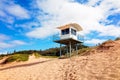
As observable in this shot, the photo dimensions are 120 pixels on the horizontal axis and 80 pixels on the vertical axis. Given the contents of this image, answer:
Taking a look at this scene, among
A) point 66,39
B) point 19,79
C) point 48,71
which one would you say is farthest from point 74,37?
point 19,79

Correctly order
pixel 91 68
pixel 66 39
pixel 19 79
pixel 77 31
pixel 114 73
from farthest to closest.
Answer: pixel 77 31 < pixel 66 39 < pixel 19 79 < pixel 91 68 < pixel 114 73

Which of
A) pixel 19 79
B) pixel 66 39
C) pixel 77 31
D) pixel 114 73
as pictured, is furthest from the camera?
pixel 77 31

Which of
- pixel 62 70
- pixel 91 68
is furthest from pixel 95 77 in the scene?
pixel 62 70

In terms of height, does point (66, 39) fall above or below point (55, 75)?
above

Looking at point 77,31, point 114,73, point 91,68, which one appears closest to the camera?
point 114,73

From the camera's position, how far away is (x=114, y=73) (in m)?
16.2

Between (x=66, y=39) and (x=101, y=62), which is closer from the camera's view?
(x=101, y=62)

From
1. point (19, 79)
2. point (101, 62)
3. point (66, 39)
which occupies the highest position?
point (66, 39)

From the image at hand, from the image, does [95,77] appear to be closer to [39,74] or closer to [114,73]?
[114,73]

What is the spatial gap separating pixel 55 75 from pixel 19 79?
3587mm

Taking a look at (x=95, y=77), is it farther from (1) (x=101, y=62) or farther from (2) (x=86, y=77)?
(1) (x=101, y=62)

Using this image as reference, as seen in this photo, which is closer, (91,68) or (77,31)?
(91,68)

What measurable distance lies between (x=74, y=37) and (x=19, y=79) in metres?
13.2

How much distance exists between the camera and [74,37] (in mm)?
31219
